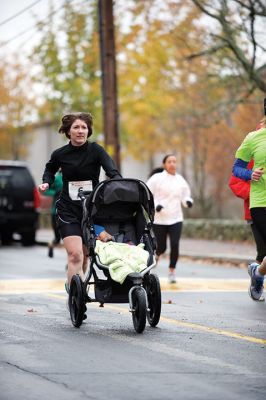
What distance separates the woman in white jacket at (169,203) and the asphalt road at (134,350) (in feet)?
7.00

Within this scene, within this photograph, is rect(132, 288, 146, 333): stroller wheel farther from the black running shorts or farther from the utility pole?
the utility pole

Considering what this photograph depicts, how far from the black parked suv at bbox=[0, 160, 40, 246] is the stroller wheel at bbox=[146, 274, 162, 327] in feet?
59.5

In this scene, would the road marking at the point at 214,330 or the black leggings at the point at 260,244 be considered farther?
the black leggings at the point at 260,244

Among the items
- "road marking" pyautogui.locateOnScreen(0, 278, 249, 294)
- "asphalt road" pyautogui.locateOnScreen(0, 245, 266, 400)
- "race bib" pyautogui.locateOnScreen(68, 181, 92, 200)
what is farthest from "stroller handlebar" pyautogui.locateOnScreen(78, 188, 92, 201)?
"road marking" pyautogui.locateOnScreen(0, 278, 249, 294)

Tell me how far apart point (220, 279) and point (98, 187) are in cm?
717

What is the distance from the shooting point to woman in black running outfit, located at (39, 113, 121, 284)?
10.4 m

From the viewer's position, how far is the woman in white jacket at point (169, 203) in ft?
53.7

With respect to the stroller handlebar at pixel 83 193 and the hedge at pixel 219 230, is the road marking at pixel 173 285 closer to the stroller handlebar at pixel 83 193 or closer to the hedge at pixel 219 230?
the stroller handlebar at pixel 83 193

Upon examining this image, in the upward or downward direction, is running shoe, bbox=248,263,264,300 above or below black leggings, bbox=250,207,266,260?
below

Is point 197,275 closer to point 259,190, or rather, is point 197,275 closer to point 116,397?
point 259,190

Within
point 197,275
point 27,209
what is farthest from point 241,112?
point 197,275

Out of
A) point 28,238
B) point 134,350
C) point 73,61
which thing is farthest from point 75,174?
point 73,61

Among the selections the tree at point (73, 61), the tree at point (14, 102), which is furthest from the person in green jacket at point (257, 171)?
the tree at point (14, 102)

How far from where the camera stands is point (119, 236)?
33.2ft
